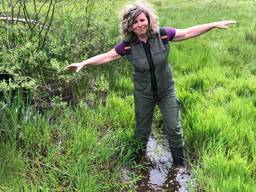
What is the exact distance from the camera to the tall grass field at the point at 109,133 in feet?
13.5

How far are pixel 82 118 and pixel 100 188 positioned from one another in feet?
4.18

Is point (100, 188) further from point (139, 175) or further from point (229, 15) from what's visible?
point (229, 15)

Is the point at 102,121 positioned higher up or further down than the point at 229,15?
further down

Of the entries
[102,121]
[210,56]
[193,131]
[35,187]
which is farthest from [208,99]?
[35,187]

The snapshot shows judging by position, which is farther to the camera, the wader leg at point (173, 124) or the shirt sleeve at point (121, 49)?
the wader leg at point (173, 124)

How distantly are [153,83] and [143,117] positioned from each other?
0.48m

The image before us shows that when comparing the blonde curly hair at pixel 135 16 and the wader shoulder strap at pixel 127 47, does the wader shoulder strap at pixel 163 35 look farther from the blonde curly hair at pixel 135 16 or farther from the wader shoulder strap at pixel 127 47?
the wader shoulder strap at pixel 127 47

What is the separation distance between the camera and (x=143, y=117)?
15.9 feet

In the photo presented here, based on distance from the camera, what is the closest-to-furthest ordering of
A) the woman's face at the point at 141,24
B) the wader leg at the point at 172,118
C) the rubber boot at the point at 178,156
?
the woman's face at the point at 141,24, the wader leg at the point at 172,118, the rubber boot at the point at 178,156

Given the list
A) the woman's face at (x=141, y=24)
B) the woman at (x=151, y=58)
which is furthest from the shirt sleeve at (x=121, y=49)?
the woman's face at (x=141, y=24)

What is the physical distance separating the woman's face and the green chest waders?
0.13 meters

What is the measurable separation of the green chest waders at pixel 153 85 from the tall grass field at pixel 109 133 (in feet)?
0.92

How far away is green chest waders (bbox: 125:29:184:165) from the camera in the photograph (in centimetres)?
441

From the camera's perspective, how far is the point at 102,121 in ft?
17.6
